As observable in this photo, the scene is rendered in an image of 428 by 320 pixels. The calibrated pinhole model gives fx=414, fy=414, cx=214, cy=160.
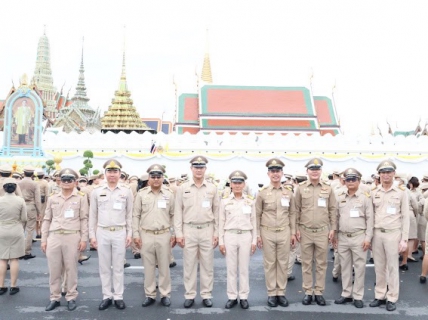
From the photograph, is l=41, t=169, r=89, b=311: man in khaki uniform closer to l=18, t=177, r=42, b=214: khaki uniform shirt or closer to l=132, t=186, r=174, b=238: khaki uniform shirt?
l=132, t=186, r=174, b=238: khaki uniform shirt

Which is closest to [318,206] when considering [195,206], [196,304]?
[195,206]

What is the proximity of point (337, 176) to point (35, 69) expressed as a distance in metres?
47.2

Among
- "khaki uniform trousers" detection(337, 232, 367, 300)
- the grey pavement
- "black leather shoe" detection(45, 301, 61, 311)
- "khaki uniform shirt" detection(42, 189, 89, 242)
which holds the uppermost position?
"khaki uniform shirt" detection(42, 189, 89, 242)

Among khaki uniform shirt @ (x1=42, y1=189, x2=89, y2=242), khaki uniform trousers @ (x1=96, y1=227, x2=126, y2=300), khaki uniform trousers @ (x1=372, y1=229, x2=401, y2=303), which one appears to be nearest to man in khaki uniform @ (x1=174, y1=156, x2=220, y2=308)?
khaki uniform trousers @ (x1=96, y1=227, x2=126, y2=300)

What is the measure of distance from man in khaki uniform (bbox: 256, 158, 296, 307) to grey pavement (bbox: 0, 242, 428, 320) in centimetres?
28

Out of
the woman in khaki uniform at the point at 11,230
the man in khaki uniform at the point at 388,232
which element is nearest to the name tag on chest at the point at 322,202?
the man in khaki uniform at the point at 388,232

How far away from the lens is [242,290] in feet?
16.5

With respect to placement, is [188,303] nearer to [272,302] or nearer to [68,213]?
[272,302]

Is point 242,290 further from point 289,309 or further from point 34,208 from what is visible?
point 34,208

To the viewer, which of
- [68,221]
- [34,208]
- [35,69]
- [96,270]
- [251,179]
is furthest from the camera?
[35,69]

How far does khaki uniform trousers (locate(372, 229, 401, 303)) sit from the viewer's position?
4957 mm

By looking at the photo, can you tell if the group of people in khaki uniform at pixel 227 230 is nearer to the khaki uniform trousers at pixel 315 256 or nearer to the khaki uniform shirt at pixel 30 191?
the khaki uniform trousers at pixel 315 256

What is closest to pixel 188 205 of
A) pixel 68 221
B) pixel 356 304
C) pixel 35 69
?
pixel 68 221

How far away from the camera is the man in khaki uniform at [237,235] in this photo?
4.98 meters
